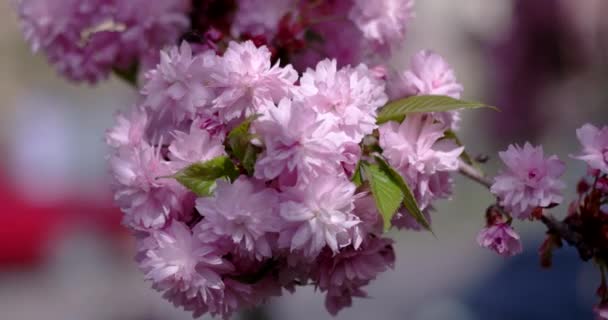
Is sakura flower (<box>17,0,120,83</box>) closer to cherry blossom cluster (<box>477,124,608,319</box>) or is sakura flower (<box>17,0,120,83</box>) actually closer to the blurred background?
cherry blossom cluster (<box>477,124,608,319</box>)

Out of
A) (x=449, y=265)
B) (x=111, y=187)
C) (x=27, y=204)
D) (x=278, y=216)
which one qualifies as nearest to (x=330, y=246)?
(x=278, y=216)

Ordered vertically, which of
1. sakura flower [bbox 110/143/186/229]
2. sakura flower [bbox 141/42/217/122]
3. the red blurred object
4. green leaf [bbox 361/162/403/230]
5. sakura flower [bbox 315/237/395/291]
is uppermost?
sakura flower [bbox 141/42/217/122]

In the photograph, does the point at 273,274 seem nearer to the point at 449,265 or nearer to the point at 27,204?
the point at 449,265

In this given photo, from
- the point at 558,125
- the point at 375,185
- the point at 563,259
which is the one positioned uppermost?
the point at 375,185

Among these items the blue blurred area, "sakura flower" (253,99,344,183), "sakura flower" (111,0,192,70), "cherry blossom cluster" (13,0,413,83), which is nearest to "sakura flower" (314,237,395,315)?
"sakura flower" (253,99,344,183)

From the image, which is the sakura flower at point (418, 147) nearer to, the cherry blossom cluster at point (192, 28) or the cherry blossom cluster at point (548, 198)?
the cherry blossom cluster at point (548, 198)

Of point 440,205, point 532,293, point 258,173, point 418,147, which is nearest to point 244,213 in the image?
point 258,173

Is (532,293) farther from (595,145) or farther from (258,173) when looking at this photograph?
(258,173)
